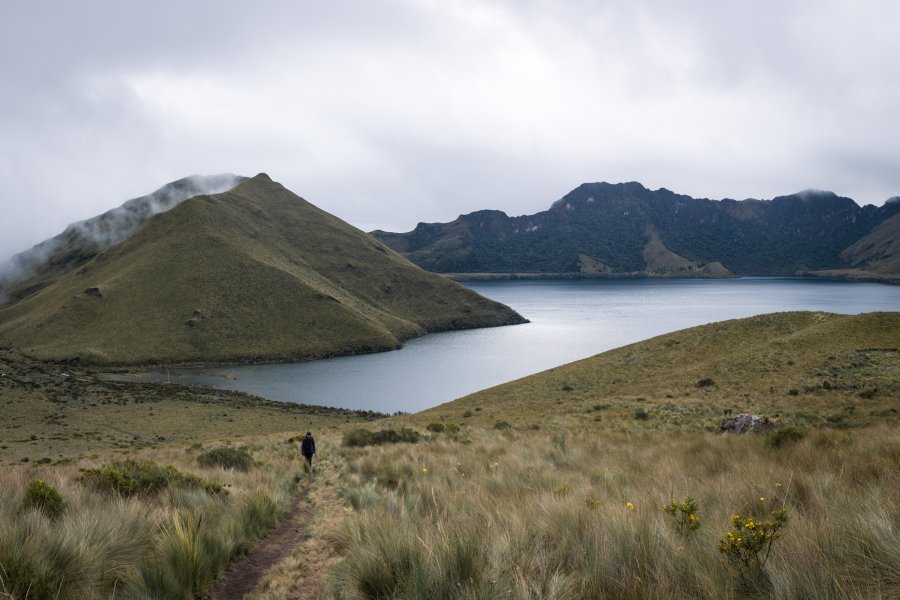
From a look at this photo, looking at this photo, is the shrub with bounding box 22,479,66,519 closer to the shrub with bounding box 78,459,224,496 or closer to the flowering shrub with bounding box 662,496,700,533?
the shrub with bounding box 78,459,224,496

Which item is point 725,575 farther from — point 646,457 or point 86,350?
point 86,350

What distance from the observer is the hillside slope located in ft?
71.9

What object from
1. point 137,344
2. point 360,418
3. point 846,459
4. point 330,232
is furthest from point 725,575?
point 330,232

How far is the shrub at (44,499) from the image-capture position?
5.67 meters

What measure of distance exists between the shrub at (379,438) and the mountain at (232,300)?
8606 cm

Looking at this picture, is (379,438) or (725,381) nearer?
(379,438)

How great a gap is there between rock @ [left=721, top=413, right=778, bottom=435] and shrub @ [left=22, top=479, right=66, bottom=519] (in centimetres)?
1772

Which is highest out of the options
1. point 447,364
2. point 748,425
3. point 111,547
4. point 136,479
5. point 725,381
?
point 111,547

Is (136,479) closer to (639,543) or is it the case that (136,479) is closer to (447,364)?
(639,543)

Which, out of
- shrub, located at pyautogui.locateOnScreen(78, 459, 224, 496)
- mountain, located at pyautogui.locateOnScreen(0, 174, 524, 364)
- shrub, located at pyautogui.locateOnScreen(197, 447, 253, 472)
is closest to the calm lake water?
mountain, located at pyautogui.locateOnScreen(0, 174, 524, 364)

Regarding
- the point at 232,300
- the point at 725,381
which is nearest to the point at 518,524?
the point at 725,381

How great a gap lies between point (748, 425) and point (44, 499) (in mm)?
18636

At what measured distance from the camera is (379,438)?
21188 mm

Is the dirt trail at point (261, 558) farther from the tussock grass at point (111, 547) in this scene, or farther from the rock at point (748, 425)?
the rock at point (748, 425)
